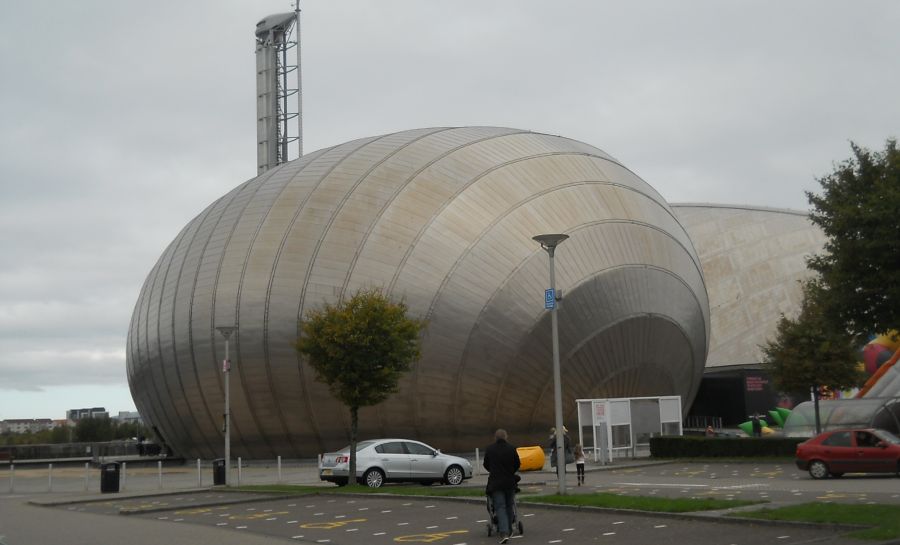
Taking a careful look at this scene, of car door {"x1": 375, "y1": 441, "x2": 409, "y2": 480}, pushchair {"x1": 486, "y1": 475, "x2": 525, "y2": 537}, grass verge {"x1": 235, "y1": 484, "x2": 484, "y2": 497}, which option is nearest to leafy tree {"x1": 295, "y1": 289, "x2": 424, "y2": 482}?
car door {"x1": 375, "y1": 441, "x2": 409, "y2": 480}

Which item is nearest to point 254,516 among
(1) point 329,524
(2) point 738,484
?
(1) point 329,524

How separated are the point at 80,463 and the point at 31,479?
1415cm

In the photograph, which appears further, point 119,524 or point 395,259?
point 395,259

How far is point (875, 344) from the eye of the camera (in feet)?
185

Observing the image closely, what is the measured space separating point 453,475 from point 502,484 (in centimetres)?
1210

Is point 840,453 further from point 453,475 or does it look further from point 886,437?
point 453,475

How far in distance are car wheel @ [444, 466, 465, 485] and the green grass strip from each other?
6.73 metres

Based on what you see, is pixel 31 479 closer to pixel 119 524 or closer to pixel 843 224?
pixel 119 524

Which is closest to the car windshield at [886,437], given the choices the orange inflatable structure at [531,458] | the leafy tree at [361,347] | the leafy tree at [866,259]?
the leafy tree at [866,259]

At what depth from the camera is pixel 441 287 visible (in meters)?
33.6

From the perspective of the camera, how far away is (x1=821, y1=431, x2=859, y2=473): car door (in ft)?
76.1

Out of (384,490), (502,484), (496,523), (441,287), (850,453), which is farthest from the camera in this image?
(441,287)

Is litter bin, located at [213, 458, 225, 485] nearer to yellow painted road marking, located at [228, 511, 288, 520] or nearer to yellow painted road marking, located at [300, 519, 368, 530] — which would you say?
yellow painted road marking, located at [228, 511, 288, 520]

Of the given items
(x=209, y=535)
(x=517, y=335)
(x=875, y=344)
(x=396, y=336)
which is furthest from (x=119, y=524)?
(x=875, y=344)
